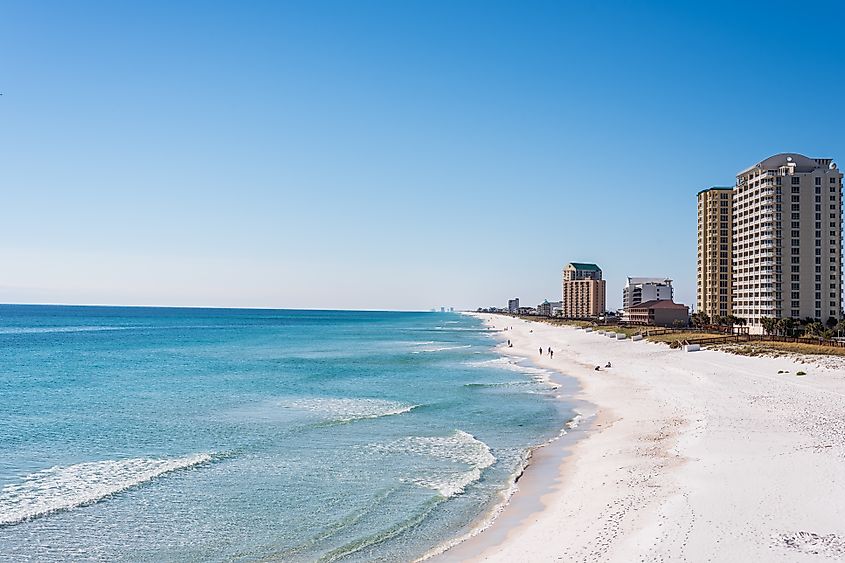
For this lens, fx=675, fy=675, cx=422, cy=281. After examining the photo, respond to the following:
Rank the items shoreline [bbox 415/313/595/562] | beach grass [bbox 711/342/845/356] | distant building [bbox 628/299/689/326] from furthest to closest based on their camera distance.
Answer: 1. distant building [bbox 628/299/689/326]
2. beach grass [bbox 711/342/845/356]
3. shoreline [bbox 415/313/595/562]

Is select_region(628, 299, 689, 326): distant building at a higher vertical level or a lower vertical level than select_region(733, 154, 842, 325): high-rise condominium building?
lower

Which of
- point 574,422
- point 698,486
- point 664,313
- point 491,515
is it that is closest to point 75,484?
point 491,515

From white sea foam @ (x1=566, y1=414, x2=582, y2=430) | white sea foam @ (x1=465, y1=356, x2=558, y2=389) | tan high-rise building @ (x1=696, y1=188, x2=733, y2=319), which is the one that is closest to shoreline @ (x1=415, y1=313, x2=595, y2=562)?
white sea foam @ (x1=566, y1=414, x2=582, y2=430)

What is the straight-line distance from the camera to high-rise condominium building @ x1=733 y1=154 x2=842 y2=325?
106m

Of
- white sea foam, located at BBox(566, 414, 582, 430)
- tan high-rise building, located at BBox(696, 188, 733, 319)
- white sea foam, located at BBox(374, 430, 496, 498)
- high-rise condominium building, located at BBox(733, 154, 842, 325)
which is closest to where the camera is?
white sea foam, located at BBox(374, 430, 496, 498)

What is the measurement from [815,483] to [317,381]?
42.3m

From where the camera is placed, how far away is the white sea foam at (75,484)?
69.0ft

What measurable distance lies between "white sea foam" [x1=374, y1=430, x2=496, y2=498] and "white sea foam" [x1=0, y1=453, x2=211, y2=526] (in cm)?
876

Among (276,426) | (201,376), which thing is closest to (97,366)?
(201,376)

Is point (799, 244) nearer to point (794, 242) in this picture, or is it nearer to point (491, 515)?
point (794, 242)

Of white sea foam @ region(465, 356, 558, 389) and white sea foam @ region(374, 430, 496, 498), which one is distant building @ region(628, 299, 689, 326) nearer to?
white sea foam @ region(465, 356, 558, 389)

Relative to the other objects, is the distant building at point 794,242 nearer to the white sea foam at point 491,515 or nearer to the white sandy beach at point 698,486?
the white sandy beach at point 698,486

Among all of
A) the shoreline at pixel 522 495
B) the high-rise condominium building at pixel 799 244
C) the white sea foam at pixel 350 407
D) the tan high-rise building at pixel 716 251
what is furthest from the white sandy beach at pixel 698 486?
the tan high-rise building at pixel 716 251

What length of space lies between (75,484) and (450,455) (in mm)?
14198
